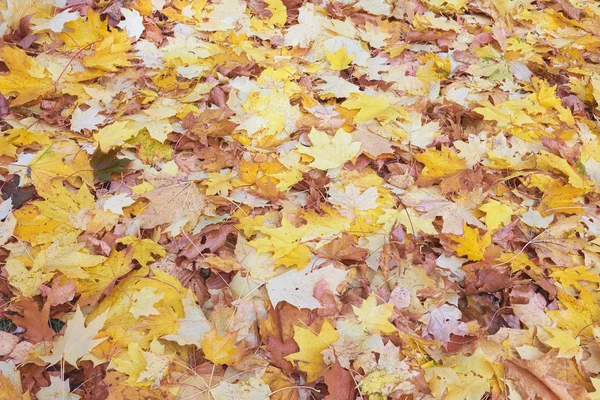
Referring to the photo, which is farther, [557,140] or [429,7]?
[429,7]

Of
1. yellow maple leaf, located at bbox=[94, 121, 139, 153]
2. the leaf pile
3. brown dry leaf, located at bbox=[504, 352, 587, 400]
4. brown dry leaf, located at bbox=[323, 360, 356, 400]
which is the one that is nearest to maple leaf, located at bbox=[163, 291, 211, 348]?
the leaf pile

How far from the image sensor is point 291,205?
1791mm

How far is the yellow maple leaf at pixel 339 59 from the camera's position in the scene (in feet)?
7.82

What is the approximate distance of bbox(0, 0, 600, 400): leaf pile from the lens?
1345mm

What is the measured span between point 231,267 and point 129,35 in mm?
1516

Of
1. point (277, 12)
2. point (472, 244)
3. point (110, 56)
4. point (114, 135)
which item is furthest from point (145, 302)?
point (277, 12)

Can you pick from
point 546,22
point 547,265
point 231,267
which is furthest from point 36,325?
point 546,22

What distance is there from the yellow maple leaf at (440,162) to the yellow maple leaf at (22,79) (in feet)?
5.47

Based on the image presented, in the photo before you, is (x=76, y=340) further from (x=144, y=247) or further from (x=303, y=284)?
(x=303, y=284)

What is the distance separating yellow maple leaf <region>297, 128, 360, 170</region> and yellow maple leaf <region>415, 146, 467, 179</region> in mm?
286

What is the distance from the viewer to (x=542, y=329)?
1.46 metres

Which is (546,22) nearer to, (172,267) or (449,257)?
(449,257)

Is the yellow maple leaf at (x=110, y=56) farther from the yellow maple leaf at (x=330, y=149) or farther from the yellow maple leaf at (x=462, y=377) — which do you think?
the yellow maple leaf at (x=462, y=377)

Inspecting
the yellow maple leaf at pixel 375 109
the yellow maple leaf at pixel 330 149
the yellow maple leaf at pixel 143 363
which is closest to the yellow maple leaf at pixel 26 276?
the yellow maple leaf at pixel 143 363
